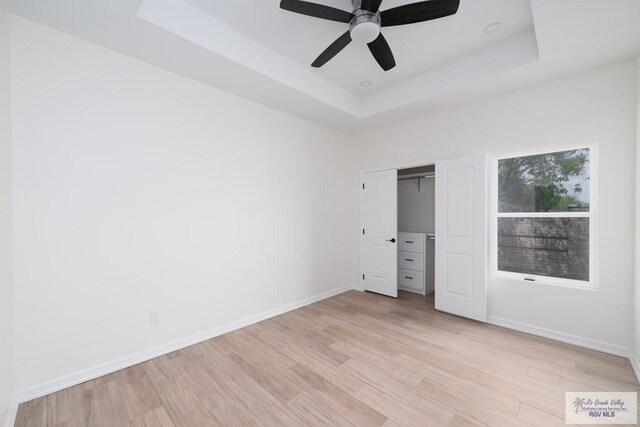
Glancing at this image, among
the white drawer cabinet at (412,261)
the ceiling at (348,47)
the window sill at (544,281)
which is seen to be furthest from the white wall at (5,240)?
the white drawer cabinet at (412,261)

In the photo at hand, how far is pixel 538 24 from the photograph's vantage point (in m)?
2.03

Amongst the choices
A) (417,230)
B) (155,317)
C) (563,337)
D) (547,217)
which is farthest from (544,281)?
(155,317)

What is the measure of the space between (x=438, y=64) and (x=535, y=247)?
2381mm

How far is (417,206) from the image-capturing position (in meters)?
4.84

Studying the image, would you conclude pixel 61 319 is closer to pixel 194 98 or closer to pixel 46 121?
pixel 46 121

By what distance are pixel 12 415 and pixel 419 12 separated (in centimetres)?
390

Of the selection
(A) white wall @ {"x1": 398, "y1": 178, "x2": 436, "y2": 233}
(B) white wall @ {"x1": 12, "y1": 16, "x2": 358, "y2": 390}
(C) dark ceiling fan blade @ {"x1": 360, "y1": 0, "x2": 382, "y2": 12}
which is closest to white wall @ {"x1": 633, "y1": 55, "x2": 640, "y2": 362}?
(A) white wall @ {"x1": 398, "y1": 178, "x2": 436, "y2": 233}

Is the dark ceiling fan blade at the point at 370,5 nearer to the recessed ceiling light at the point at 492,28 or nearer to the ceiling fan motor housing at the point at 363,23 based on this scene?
the ceiling fan motor housing at the point at 363,23

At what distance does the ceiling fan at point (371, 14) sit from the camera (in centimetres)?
183

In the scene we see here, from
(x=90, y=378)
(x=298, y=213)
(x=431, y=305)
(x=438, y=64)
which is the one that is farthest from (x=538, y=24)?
(x=90, y=378)

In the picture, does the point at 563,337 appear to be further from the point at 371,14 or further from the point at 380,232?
the point at 371,14

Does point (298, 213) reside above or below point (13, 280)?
above

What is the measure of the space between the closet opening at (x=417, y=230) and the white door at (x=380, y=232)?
47 centimetres

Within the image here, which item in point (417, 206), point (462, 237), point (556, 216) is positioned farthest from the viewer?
point (417, 206)
